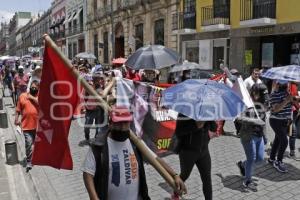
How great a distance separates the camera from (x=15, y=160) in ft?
25.7

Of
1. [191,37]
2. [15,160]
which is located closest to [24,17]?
[191,37]

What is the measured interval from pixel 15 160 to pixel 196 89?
14.5 ft

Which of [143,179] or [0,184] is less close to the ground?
[143,179]

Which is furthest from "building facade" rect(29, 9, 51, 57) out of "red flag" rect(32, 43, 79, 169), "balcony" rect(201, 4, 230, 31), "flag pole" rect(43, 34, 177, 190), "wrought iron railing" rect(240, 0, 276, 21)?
"flag pole" rect(43, 34, 177, 190)

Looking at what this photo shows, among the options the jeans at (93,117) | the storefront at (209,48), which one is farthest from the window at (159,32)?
the jeans at (93,117)

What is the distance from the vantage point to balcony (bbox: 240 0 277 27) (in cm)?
1747

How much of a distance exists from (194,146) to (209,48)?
17198 mm

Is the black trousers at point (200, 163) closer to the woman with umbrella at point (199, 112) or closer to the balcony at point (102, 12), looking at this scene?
the woman with umbrella at point (199, 112)

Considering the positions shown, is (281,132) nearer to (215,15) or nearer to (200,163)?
(200,163)

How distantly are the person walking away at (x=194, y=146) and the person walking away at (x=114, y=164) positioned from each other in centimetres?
170

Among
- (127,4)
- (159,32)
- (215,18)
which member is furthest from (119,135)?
(127,4)

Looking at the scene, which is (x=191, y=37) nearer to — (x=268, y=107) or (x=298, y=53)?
(x=298, y=53)

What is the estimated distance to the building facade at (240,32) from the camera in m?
17.4

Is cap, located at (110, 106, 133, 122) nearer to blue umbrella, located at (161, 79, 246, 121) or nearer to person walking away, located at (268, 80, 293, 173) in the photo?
blue umbrella, located at (161, 79, 246, 121)
